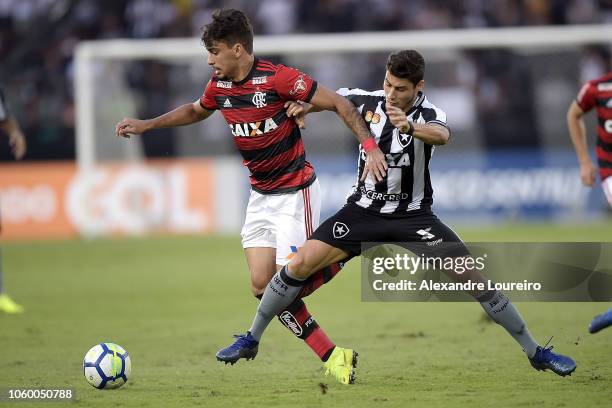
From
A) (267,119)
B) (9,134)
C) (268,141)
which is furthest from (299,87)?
(9,134)

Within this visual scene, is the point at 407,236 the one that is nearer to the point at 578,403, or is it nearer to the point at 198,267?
the point at 578,403

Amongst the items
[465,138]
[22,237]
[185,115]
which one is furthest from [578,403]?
[22,237]

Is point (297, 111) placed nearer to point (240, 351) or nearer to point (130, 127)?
point (130, 127)

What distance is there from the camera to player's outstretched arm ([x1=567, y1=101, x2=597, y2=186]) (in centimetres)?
824

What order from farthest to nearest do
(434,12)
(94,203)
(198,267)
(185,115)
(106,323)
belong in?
(434,12) → (94,203) → (198,267) → (106,323) → (185,115)

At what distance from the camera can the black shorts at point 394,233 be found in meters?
6.79

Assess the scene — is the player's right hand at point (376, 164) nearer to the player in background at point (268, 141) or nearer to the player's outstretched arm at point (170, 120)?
the player in background at point (268, 141)

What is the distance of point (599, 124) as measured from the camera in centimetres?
824

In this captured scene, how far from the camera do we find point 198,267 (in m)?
14.9

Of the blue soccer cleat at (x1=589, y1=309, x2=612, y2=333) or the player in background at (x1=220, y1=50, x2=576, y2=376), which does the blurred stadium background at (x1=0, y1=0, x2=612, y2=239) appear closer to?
the blue soccer cleat at (x1=589, y1=309, x2=612, y2=333)

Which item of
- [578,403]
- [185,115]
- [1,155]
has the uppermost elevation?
[185,115]

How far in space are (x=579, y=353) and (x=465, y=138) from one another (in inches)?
460

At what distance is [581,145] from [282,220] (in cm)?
267

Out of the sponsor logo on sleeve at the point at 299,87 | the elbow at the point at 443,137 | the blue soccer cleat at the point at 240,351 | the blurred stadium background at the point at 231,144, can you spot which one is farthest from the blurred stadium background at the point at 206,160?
the elbow at the point at 443,137
